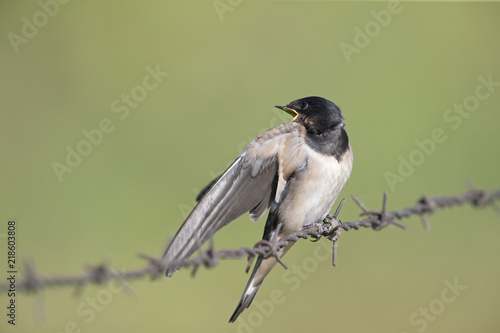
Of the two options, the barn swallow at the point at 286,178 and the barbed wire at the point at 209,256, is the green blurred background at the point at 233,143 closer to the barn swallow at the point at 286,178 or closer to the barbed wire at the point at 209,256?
the barn swallow at the point at 286,178

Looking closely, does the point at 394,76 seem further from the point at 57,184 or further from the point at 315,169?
the point at 315,169

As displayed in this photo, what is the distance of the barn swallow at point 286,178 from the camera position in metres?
3.61

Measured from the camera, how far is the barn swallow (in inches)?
142

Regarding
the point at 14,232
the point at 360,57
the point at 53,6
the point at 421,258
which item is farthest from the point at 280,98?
the point at 53,6

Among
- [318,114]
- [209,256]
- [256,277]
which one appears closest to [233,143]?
[256,277]

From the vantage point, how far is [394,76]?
11039 mm

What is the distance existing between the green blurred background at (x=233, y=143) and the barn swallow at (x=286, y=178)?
10.5 feet

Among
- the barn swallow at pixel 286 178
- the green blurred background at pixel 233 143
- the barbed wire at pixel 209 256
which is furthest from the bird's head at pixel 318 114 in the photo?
the green blurred background at pixel 233 143

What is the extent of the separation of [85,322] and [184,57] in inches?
228

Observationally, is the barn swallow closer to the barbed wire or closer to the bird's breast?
the bird's breast

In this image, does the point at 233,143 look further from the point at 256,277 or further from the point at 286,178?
the point at 286,178

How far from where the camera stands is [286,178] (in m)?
3.92

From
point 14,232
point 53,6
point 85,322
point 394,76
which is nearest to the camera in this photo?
point 85,322

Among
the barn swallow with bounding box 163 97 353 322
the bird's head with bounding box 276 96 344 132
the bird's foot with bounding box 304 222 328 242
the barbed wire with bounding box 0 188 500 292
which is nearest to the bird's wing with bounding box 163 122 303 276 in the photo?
the barn swallow with bounding box 163 97 353 322
